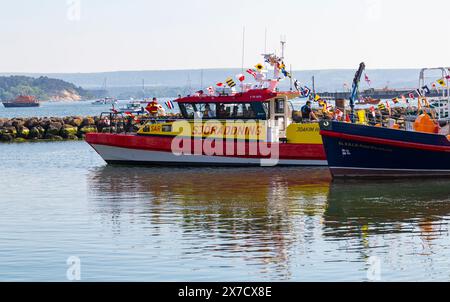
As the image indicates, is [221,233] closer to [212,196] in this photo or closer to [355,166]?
[212,196]

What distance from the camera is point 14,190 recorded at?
31.3 meters

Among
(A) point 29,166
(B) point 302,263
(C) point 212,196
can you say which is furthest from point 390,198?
(A) point 29,166

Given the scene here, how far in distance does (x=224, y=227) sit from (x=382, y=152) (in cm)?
1052

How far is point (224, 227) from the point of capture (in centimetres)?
2252

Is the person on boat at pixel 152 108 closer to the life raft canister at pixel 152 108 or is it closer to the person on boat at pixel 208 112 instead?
the life raft canister at pixel 152 108

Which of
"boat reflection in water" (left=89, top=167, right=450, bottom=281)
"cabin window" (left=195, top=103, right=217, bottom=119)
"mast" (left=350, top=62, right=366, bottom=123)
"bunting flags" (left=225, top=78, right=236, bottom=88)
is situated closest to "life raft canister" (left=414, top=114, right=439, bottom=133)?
"boat reflection in water" (left=89, top=167, right=450, bottom=281)

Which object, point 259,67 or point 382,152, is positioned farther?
point 259,67

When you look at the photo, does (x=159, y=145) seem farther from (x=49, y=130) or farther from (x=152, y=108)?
(x=49, y=130)

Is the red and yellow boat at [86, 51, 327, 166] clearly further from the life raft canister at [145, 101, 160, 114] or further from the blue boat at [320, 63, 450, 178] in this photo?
the blue boat at [320, 63, 450, 178]

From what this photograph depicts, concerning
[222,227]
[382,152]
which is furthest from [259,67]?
[222,227]

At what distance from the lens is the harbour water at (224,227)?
58.5 feet

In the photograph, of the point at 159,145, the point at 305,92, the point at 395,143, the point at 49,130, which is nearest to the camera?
the point at 395,143

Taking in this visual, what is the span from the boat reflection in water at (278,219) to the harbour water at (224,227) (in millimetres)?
25

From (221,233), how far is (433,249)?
458 centimetres
